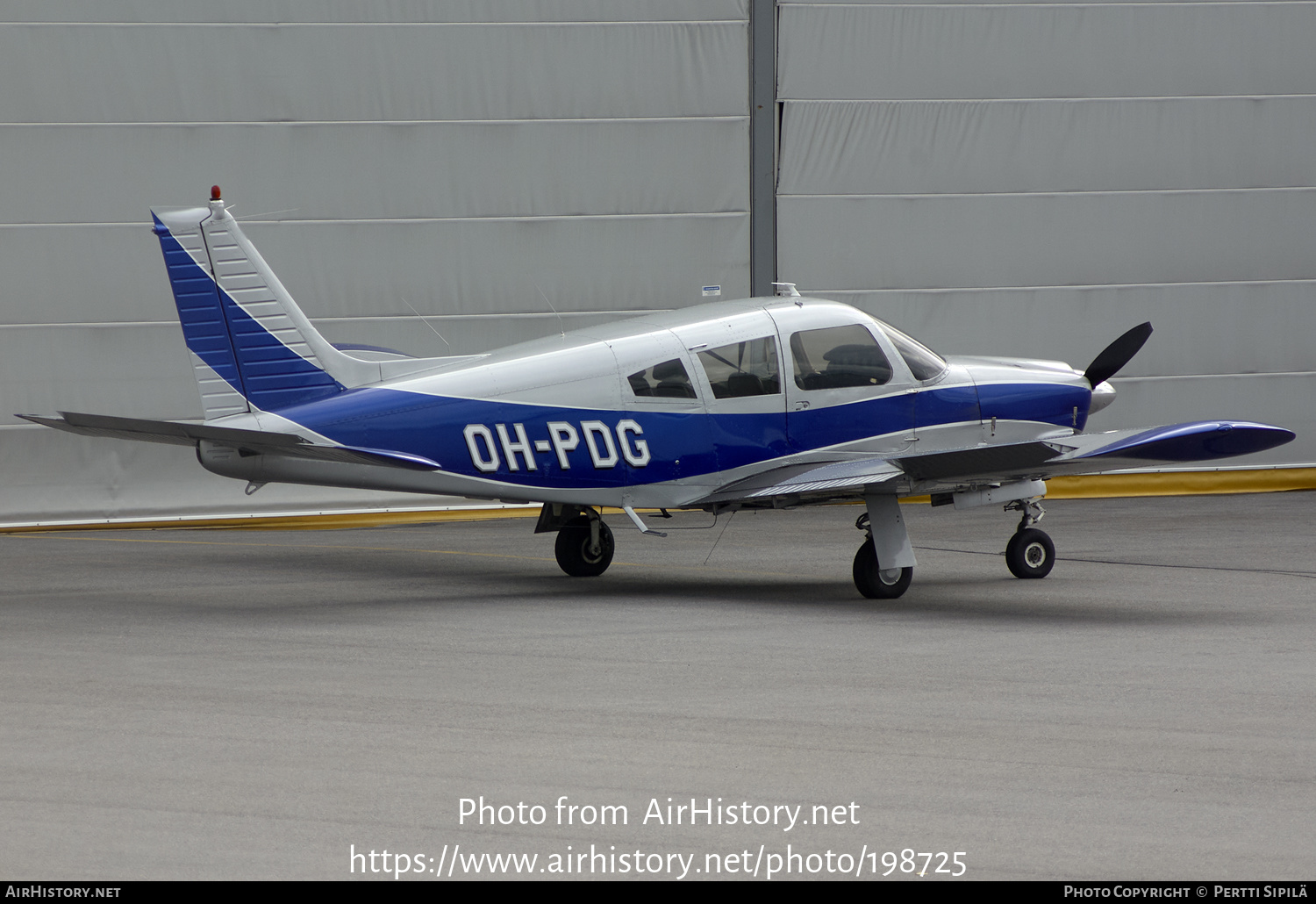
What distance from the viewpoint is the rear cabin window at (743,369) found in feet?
36.9

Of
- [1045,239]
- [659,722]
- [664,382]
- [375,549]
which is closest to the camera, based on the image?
[659,722]

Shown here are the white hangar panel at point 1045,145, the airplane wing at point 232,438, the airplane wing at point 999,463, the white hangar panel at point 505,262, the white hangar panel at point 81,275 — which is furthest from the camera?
the white hangar panel at point 1045,145

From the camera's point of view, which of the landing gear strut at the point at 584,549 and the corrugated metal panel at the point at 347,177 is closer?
the landing gear strut at the point at 584,549

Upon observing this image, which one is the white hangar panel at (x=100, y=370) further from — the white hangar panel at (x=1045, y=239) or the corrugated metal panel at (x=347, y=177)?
the white hangar panel at (x=1045, y=239)

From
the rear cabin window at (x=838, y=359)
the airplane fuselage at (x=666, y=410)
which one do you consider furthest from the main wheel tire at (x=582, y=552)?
the rear cabin window at (x=838, y=359)

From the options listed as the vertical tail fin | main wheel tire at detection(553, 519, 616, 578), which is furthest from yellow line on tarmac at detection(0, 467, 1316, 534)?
the vertical tail fin

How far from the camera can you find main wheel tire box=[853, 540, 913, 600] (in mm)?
11016

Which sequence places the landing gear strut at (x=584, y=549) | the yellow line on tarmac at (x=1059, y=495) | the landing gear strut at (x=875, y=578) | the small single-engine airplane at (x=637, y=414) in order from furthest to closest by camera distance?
the yellow line on tarmac at (x=1059, y=495) → the landing gear strut at (x=584, y=549) → the landing gear strut at (x=875, y=578) → the small single-engine airplane at (x=637, y=414)

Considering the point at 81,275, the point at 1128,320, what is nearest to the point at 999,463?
the point at 1128,320

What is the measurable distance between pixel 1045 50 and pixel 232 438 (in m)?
13.5

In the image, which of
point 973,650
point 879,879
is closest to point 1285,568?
point 973,650

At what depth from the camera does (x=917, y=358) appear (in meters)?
11.8

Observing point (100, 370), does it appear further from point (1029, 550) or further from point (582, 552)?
point (1029, 550)

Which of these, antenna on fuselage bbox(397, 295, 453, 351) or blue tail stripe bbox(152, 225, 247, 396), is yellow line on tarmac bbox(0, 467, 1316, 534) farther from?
blue tail stripe bbox(152, 225, 247, 396)
